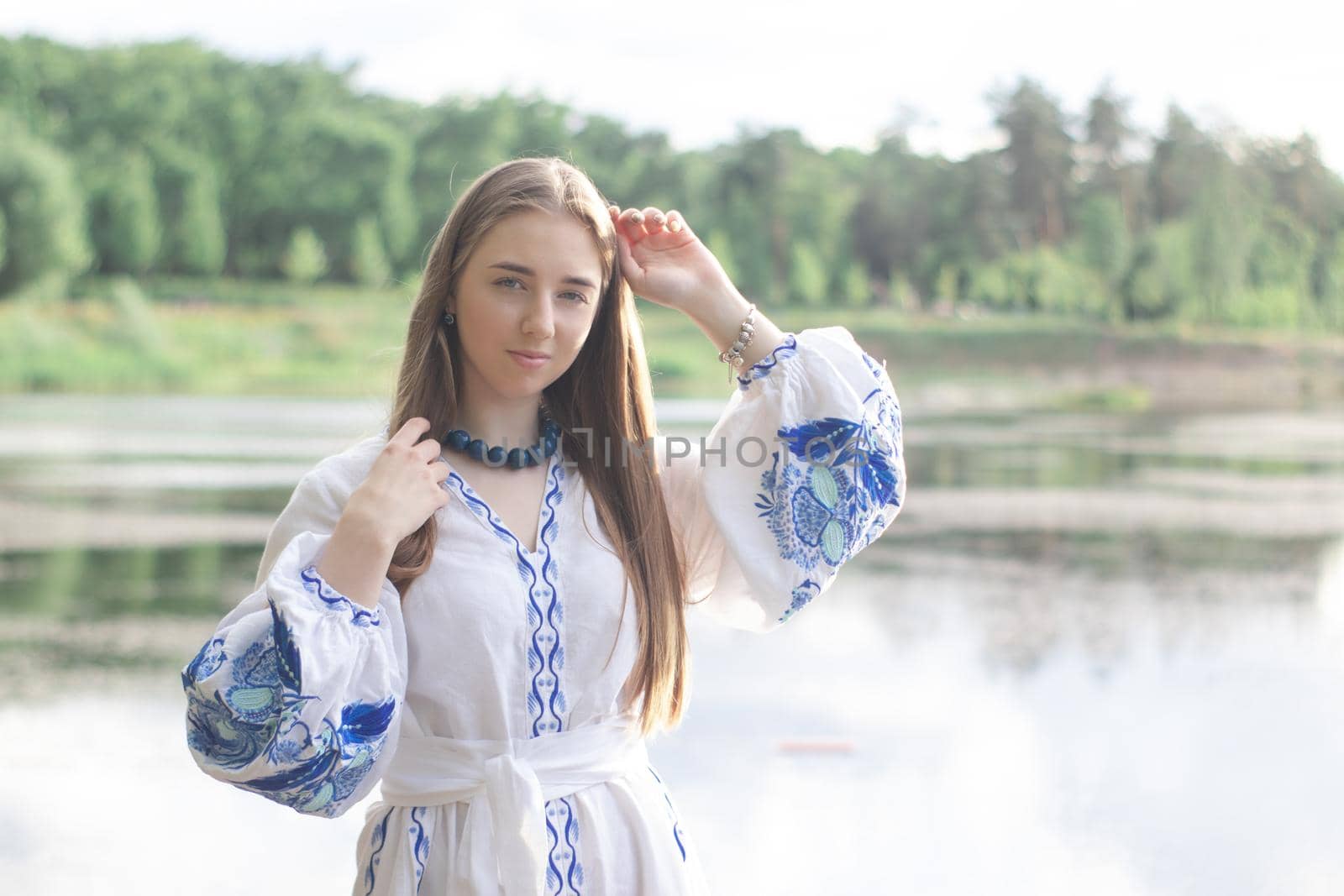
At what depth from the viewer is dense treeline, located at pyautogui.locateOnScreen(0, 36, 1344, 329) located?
43.7 feet

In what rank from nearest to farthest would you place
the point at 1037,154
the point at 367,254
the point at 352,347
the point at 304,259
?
the point at 1037,154, the point at 352,347, the point at 304,259, the point at 367,254

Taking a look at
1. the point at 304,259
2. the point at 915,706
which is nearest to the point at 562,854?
the point at 915,706

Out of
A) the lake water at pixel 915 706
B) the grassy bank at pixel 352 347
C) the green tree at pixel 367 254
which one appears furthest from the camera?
the green tree at pixel 367 254

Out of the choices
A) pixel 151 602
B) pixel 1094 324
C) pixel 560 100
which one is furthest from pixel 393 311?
pixel 151 602

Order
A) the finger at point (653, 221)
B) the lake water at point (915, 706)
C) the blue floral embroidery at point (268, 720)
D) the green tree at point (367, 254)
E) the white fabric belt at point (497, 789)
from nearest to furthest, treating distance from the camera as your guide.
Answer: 1. the blue floral embroidery at point (268, 720)
2. the white fabric belt at point (497, 789)
3. the finger at point (653, 221)
4. the lake water at point (915, 706)
5. the green tree at point (367, 254)

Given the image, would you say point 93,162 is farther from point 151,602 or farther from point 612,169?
point 151,602

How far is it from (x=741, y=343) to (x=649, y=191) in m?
13.2

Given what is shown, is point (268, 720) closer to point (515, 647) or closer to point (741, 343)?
point (515, 647)

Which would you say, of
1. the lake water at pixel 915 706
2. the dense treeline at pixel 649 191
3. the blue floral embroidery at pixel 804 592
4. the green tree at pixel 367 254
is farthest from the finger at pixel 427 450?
the green tree at pixel 367 254

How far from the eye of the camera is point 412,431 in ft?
3.53

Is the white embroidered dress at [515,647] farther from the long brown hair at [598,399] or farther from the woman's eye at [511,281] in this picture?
the woman's eye at [511,281]

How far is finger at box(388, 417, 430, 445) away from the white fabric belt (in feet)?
0.76

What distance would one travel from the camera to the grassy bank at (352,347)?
42.1 feet

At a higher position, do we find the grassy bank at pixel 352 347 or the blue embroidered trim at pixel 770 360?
the blue embroidered trim at pixel 770 360
